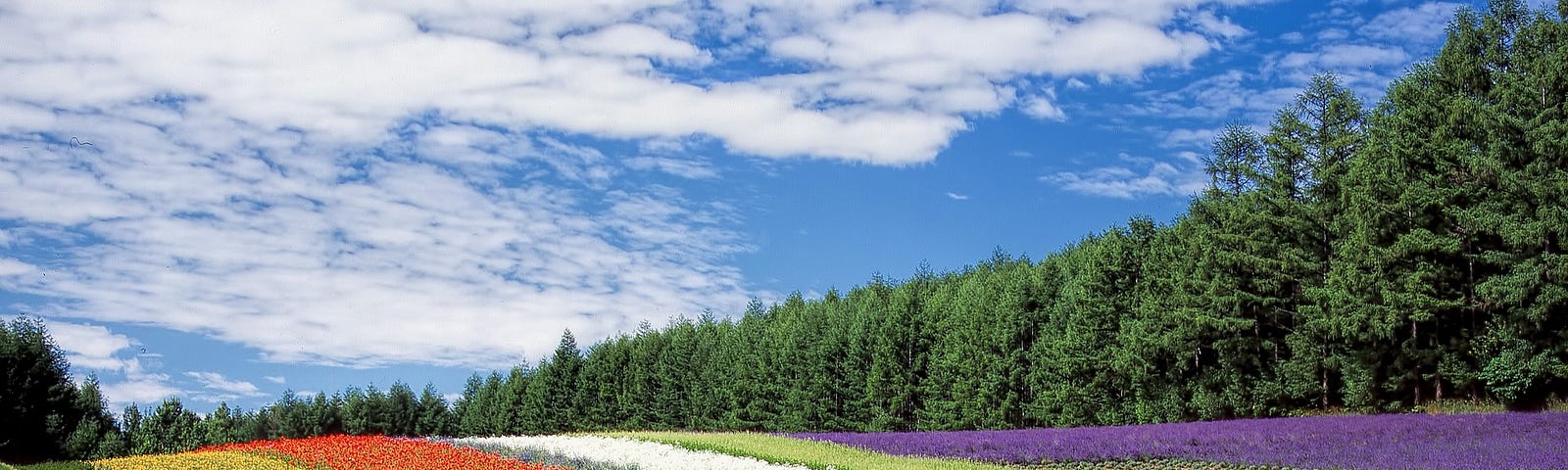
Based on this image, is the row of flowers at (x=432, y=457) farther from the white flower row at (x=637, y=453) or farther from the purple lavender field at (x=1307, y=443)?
the purple lavender field at (x=1307, y=443)

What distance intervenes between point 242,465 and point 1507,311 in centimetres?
2793

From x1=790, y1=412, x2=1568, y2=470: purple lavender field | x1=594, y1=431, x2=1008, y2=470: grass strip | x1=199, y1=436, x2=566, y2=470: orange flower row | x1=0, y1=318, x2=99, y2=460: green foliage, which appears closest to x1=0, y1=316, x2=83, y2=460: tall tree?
x1=0, y1=318, x2=99, y2=460: green foliage

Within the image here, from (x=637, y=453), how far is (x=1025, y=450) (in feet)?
26.3

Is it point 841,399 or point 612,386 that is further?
point 612,386

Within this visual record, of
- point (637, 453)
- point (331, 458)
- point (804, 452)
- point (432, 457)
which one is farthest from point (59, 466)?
point (804, 452)

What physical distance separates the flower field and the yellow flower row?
3 centimetres

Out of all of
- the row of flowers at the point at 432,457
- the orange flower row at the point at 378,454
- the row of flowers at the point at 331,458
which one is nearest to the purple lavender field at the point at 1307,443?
the row of flowers at the point at 432,457

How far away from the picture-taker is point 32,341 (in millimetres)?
35344

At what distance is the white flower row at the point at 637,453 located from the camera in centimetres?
2016

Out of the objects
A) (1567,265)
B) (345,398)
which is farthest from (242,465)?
(345,398)

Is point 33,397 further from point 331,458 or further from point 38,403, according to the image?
point 331,458

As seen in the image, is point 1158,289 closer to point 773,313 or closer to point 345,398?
point 773,313

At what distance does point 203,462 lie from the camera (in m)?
19.6

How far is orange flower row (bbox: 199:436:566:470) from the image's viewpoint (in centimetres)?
1884
